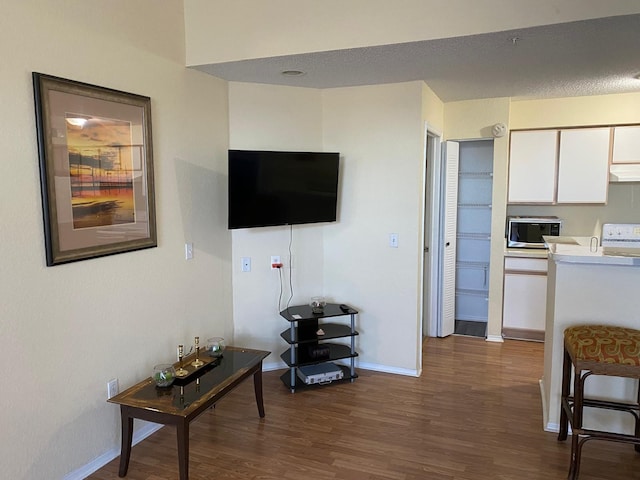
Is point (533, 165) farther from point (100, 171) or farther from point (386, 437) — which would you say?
point (100, 171)

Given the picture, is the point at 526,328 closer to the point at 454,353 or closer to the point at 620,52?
the point at 454,353

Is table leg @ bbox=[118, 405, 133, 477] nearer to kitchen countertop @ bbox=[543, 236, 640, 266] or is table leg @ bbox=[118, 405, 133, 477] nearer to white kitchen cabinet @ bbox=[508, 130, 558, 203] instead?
kitchen countertop @ bbox=[543, 236, 640, 266]

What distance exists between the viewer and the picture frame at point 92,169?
2182 mm

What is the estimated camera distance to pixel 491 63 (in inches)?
122

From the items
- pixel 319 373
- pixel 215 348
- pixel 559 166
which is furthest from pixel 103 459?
pixel 559 166

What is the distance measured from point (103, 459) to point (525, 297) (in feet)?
12.9

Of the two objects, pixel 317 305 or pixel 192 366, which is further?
pixel 317 305

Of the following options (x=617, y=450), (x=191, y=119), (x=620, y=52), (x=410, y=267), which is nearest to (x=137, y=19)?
(x=191, y=119)

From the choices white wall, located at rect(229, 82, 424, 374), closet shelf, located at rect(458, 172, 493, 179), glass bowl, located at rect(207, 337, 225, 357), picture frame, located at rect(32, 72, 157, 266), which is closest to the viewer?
picture frame, located at rect(32, 72, 157, 266)

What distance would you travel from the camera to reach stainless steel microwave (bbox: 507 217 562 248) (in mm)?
4660

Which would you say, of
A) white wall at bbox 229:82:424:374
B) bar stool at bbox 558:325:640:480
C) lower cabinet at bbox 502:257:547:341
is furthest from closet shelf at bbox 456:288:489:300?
bar stool at bbox 558:325:640:480

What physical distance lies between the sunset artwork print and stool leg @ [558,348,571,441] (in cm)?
275

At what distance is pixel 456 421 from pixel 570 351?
3.13 feet

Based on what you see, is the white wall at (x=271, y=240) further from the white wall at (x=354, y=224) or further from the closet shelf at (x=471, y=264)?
the closet shelf at (x=471, y=264)
